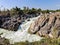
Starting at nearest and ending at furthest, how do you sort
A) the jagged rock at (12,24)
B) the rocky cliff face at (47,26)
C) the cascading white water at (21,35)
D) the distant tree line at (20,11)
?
1. the rocky cliff face at (47,26)
2. the cascading white water at (21,35)
3. the jagged rock at (12,24)
4. the distant tree line at (20,11)

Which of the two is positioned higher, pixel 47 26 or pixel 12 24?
pixel 47 26

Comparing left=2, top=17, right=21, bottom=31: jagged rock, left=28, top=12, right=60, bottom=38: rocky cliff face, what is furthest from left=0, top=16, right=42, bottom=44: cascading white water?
left=28, top=12, right=60, bottom=38: rocky cliff face

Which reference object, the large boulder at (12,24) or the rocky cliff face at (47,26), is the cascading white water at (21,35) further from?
the rocky cliff face at (47,26)

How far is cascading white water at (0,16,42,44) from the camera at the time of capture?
17.9m

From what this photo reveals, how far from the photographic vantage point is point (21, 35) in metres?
19.4

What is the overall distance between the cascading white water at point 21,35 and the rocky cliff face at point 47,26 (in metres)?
0.65

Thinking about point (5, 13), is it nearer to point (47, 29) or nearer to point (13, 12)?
point (13, 12)

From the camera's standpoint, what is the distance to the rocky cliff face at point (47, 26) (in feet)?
57.3

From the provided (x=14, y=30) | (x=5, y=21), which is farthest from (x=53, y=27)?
(x=5, y=21)

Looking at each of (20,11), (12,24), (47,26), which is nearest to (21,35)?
(47,26)

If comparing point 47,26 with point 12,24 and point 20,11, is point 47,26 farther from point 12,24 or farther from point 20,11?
point 20,11

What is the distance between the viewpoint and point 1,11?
28938 millimetres

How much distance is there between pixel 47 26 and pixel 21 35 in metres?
2.58

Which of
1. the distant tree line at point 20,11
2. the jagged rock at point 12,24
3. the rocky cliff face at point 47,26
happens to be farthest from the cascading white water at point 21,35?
the distant tree line at point 20,11
